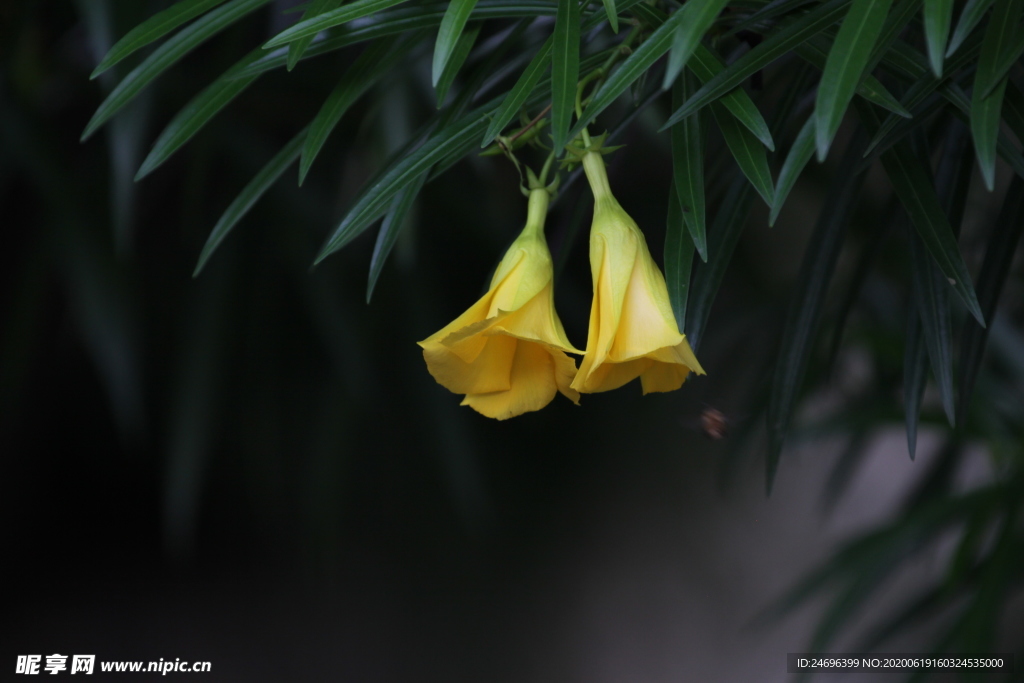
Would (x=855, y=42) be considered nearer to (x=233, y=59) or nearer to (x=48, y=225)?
(x=233, y=59)

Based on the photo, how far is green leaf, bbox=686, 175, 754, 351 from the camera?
0.37 metres

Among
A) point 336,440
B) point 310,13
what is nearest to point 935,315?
point 310,13

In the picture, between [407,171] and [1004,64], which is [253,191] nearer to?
[407,171]

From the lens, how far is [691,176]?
0.31 meters

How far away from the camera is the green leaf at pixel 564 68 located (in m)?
0.27

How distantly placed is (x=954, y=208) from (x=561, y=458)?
1240 mm

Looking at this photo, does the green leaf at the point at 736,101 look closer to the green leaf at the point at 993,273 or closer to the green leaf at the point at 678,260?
the green leaf at the point at 678,260

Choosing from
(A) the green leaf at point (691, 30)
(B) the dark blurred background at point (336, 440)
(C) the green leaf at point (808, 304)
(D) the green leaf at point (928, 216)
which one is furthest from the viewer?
(B) the dark blurred background at point (336, 440)

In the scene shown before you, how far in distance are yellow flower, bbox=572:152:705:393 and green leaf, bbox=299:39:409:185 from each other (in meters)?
0.13

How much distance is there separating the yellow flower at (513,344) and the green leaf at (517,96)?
4cm

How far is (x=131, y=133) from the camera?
2.24 ft

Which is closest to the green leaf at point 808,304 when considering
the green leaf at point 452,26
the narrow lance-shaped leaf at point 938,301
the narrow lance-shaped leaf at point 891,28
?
the narrow lance-shaped leaf at point 938,301

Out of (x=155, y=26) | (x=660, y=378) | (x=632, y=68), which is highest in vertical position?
(x=155, y=26)

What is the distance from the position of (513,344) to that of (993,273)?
0.30 m
